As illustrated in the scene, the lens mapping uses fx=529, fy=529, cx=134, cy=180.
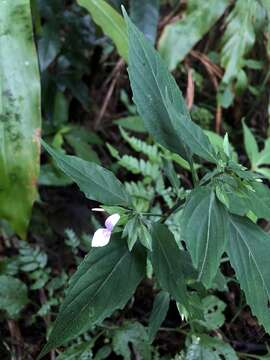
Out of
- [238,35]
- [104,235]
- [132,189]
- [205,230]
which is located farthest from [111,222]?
[238,35]

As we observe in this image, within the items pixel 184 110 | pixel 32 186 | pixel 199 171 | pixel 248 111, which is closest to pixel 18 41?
pixel 32 186

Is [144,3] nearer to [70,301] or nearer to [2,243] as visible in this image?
[2,243]

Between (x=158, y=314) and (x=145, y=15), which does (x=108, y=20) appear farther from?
(x=158, y=314)

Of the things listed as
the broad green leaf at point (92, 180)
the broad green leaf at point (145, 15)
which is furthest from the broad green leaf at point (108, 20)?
the broad green leaf at point (92, 180)

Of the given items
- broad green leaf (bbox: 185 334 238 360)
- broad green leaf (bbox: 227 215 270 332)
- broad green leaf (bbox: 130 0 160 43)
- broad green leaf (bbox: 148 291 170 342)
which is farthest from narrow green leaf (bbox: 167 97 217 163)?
broad green leaf (bbox: 130 0 160 43)

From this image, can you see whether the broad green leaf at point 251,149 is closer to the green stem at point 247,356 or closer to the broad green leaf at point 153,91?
the green stem at point 247,356

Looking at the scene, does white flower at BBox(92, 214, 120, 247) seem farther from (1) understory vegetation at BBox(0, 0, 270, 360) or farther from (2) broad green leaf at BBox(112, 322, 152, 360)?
(2) broad green leaf at BBox(112, 322, 152, 360)
